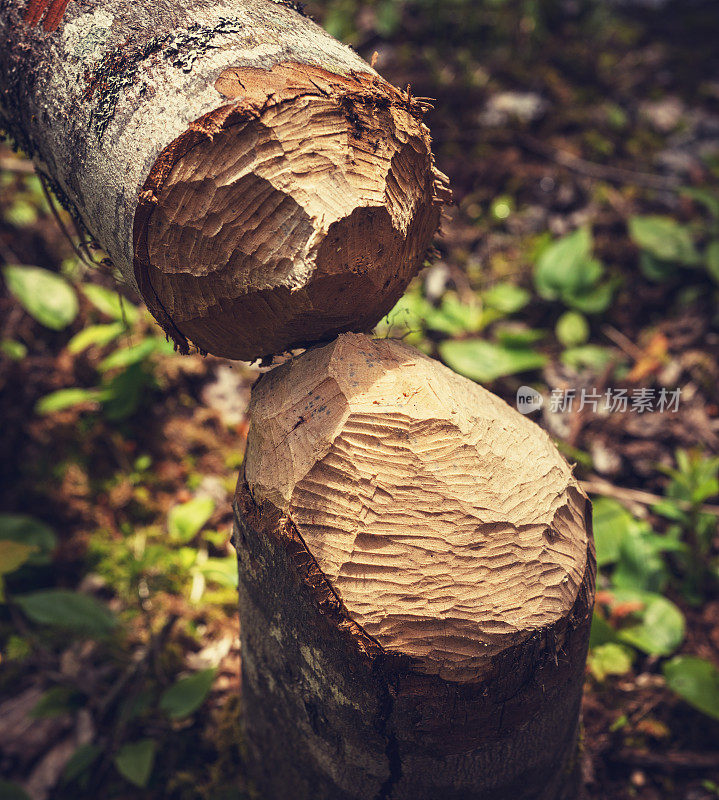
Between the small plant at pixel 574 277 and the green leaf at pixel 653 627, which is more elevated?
the small plant at pixel 574 277

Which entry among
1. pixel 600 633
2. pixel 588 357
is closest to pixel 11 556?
pixel 600 633

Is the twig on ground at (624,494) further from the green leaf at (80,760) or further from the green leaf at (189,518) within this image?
the green leaf at (80,760)

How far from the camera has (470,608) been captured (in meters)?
0.98

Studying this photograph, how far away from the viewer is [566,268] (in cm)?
301

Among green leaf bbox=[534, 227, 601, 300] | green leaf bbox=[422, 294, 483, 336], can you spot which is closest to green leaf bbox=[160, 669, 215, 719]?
green leaf bbox=[422, 294, 483, 336]

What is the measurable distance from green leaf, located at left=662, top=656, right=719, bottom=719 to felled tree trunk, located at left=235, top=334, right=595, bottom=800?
0.87 m

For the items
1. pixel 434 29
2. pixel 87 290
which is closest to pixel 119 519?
pixel 87 290

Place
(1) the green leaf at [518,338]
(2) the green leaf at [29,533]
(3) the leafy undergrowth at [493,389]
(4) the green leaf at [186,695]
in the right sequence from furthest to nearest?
(1) the green leaf at [518,338] → (2) the green leaf at [29,533] → (3) the leafy undergrowth at [493,389] → (4) the green leaf at [186,695]

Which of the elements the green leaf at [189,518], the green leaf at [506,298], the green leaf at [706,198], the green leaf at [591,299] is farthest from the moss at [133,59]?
the green leaf at [706,198]

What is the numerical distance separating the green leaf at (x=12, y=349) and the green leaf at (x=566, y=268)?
2458 millimetres

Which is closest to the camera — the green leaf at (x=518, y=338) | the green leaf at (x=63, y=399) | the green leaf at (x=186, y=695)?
the green leaf at (x=186, y=695)

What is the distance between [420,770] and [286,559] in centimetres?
48

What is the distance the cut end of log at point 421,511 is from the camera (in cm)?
98

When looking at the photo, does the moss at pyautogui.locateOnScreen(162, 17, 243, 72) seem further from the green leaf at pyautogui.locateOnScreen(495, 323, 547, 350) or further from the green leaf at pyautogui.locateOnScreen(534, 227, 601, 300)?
the green leaf at pyautogui.locateOnScreen(534, 227, 601, 300)
